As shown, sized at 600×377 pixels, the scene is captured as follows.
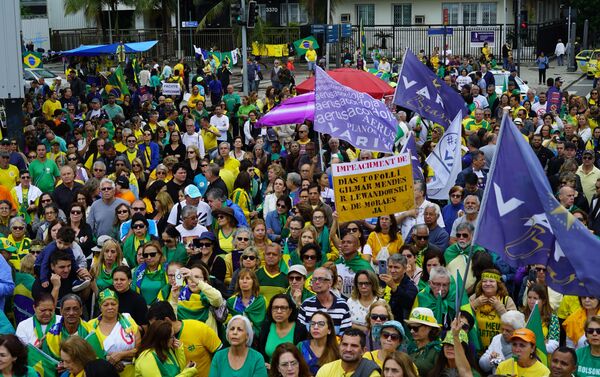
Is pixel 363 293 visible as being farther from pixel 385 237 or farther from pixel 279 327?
pixel 385 237

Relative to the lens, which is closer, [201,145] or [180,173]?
[180,173]

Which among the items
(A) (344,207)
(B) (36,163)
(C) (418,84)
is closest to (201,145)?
(B) (36,163)

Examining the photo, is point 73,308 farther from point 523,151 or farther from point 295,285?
point 523,151

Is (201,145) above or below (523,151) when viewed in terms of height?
below

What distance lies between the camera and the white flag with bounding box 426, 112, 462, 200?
48.1 ft

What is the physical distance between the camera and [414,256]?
10.8 meters

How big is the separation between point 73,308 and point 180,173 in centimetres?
591

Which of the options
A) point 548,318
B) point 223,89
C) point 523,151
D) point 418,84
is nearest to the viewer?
point 523,151

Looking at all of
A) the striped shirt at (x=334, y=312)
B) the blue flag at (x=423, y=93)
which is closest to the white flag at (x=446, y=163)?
the blue flag at (x=423, y=93)

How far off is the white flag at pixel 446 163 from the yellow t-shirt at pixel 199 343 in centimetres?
654

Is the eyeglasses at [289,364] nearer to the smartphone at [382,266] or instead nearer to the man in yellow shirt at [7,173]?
the smartphone at [382,266]

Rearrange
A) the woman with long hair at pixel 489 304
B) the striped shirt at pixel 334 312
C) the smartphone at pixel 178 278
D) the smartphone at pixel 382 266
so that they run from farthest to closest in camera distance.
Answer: the smartphone at pixel 382 266 < the smartphone at pixel 178 278 < the woman with long hair at pixel 489 304 < the striped shirt at pixel 334 312

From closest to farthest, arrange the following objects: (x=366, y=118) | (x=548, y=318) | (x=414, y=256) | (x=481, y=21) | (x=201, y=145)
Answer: (x=548, y=318), (x=414, y=256), (x=366, y=118), (x=201, y=145), (x=481, y=21)

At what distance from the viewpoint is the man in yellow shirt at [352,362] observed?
7754 millimetres
